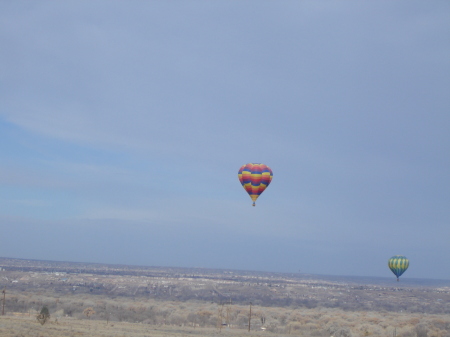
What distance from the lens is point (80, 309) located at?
2586 inches

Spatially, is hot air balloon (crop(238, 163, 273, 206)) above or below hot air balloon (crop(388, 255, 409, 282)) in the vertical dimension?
above

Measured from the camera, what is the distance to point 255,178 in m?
48.4

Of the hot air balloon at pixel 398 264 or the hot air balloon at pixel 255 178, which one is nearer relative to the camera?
the hot air balloon at pixel 255 178

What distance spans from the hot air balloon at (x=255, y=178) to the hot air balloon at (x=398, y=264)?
27.3 m

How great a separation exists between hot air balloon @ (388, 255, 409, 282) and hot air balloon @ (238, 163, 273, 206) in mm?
27264

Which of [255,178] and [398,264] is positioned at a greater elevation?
[255,178]

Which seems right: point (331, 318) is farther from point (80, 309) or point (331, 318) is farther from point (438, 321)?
point (80, 309)

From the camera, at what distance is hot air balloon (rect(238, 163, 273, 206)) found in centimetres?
4847

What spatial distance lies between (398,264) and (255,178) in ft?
94.3

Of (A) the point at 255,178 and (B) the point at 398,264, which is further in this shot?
(B) the point at 398,264

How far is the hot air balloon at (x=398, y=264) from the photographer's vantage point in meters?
66.7

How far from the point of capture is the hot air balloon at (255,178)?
159 feet

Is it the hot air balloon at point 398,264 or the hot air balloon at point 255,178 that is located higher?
the hot air balloon at point 255,178

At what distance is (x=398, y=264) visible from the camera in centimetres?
6706
